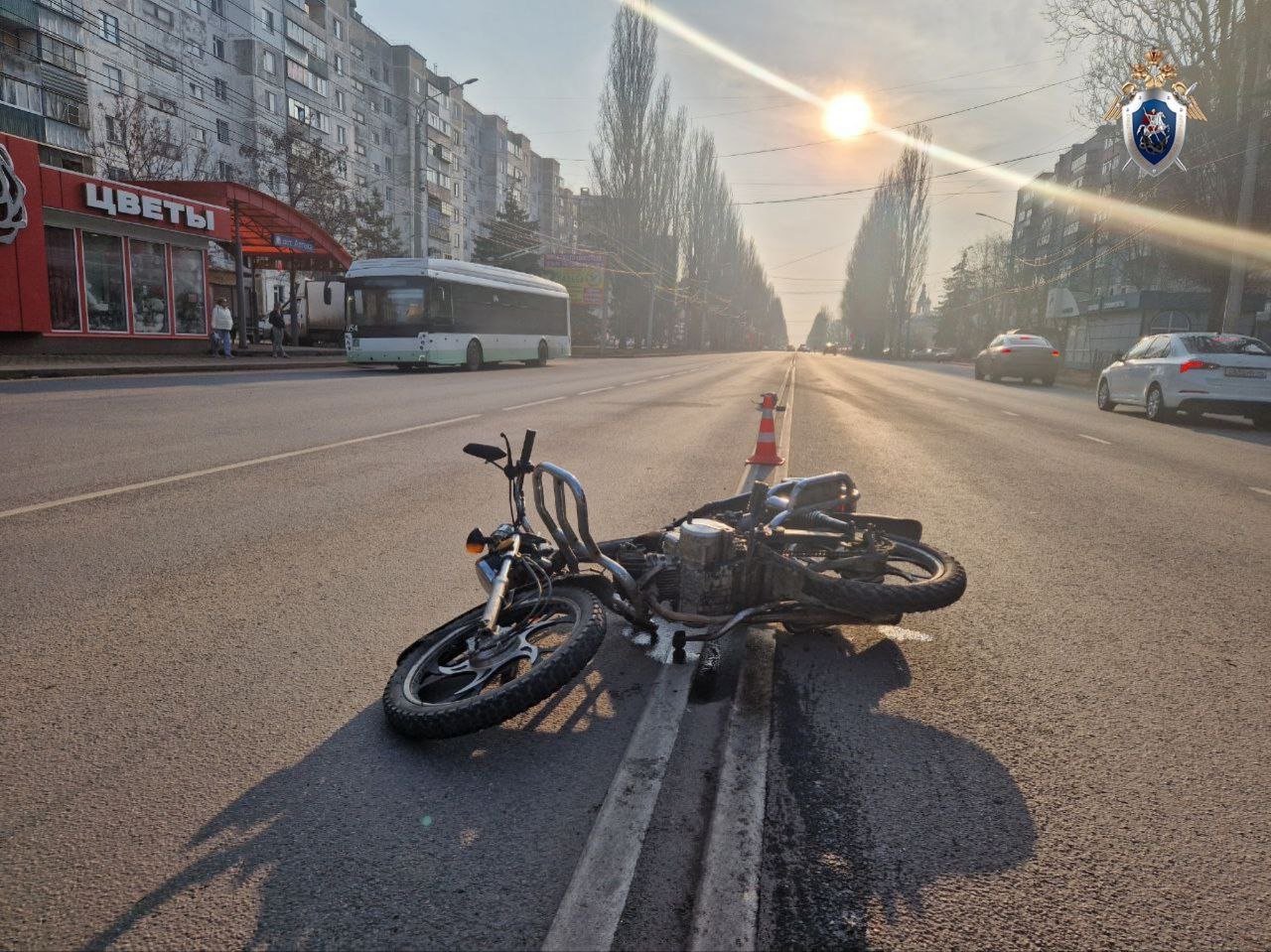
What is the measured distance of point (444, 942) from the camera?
1.73 m

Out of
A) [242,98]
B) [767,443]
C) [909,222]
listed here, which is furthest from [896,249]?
[767,443]

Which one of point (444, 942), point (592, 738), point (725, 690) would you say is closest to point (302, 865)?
point (444, 942)

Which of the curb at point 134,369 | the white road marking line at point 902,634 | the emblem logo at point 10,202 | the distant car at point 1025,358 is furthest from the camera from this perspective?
the distant car at point 1025,358

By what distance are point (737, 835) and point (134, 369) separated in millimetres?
21736

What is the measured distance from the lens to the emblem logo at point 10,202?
19.7 metres

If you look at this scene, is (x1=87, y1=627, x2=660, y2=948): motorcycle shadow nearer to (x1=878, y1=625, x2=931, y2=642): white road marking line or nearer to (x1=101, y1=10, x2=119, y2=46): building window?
(x1=878, y1=625, x2=931, y2=642): white road marking line

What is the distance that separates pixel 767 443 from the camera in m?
8.43

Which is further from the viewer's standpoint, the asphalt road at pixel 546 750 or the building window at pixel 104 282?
the building window at pixel 104 282

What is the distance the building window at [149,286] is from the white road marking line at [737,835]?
2595cm

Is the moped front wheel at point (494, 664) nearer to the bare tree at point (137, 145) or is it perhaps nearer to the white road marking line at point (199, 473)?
the white road marking line at point (199, 473)

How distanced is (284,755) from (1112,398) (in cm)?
1850

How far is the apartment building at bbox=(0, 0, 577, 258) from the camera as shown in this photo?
34656 millimetres

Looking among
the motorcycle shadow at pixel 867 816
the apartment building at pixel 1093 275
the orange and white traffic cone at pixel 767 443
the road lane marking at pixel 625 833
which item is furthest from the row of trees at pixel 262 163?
the motorcycle shadow at pixel 867 816

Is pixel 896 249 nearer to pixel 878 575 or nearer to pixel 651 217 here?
pixel 651 217
